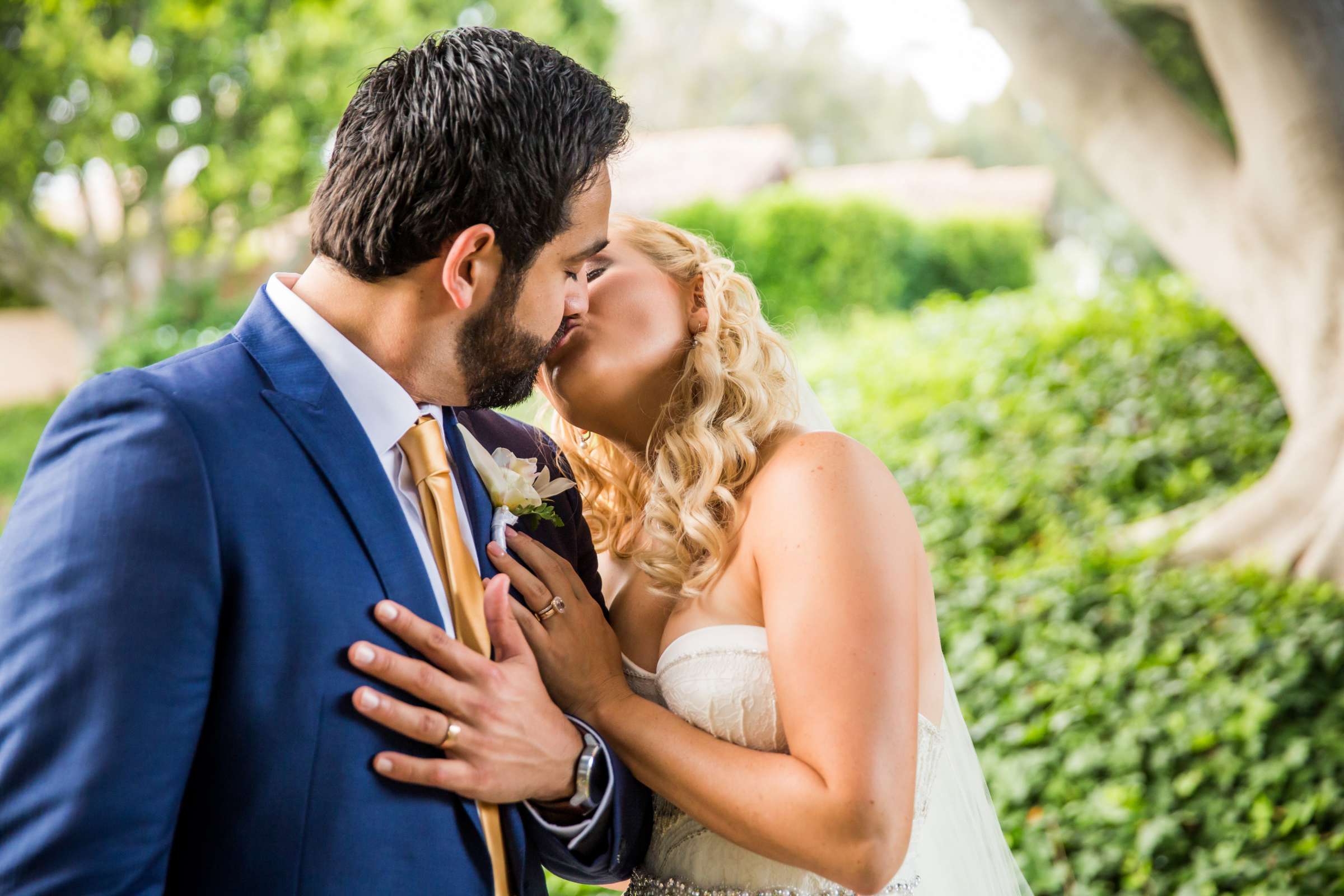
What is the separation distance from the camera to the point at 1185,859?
411 cm

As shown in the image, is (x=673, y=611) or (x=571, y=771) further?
(x=673, y=611)

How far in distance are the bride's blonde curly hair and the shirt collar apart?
0.78m

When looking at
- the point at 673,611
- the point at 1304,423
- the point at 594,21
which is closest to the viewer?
the point at 673,611

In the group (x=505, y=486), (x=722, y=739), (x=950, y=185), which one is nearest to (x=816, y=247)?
(x=950, y=185)

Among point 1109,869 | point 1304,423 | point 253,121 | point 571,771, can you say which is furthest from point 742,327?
point 253,121

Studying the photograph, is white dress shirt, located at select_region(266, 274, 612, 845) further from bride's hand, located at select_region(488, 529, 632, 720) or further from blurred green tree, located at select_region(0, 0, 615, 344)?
blurred green tree, located at select_region(0, 0, 615, 344)

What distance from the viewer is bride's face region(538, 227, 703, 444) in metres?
2.41

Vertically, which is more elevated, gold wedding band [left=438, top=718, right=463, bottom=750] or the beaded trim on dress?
gold wedding band [left=438, top=718, right=463, bottom=750]

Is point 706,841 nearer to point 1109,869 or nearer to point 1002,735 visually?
point 1109,869

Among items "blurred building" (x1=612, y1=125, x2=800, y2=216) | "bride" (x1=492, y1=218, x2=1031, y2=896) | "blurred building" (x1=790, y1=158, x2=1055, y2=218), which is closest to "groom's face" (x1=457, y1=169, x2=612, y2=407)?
"bride" (x1=492, y1=218, x2=1031, y2=896)

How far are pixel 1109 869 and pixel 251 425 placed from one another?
3.77 meters

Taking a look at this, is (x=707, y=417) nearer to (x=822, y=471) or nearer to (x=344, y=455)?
(x=822, y=471)

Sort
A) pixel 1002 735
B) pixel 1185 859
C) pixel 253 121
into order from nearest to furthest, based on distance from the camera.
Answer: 1. pixel 1185 859
2. pixel 1002 735
3. pixel 253 121

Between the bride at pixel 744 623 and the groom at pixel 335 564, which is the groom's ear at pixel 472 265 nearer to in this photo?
the groom at pixel 335 564
